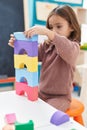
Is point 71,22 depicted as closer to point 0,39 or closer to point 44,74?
point 44,74

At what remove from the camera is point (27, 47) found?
39.6 inches

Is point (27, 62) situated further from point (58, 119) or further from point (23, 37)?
point (58, 119)

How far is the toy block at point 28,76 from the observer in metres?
1.01

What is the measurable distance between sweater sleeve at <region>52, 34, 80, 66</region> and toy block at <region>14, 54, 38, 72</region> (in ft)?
0.34

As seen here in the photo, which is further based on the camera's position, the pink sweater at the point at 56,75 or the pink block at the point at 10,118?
the pink sweater at the point at 56,75

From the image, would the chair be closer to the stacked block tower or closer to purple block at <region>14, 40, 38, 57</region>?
the stacked block tower

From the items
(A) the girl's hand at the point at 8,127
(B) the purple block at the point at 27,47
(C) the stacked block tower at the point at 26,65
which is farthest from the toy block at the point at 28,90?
(A) the girl's hand at the point at 8,127

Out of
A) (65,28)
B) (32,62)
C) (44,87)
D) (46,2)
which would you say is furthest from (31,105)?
(46,2)

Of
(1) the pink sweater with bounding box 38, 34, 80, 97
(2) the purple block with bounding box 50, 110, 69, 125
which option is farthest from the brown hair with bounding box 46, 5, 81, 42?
(2) the purple block with bounding box 50, 110, 69, 125

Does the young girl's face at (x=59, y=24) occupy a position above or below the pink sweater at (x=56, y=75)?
above

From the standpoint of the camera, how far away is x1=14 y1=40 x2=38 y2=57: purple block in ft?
3.22

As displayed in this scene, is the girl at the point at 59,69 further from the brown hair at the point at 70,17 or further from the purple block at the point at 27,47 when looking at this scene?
the purple block at the point at 27,47

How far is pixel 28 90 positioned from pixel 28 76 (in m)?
0.06

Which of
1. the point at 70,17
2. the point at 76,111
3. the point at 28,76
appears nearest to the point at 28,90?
the point at 28,76
